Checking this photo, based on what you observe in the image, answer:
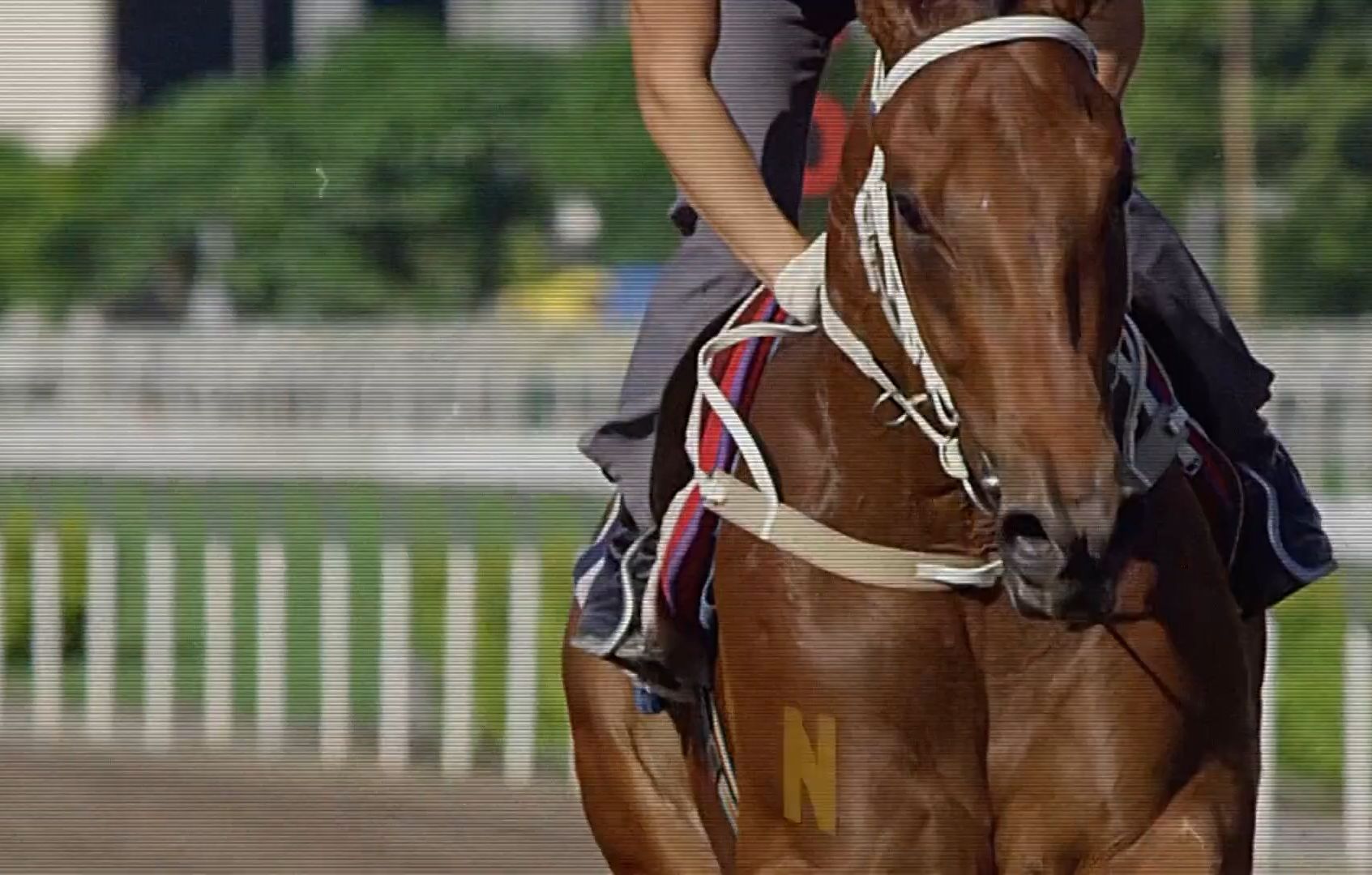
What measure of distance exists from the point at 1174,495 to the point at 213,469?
28.0 ft

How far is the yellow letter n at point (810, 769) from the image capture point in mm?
2598

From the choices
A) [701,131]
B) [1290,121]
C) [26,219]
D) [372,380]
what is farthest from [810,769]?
[26,219]

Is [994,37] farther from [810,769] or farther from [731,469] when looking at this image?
[810,769]

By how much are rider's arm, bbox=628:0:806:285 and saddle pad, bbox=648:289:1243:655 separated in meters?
0.15

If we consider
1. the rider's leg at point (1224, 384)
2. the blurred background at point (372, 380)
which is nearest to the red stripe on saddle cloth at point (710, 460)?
the rider's leg at point (1224, 384)

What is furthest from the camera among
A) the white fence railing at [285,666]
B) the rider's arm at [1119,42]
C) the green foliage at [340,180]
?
the green foliage at [340,180]

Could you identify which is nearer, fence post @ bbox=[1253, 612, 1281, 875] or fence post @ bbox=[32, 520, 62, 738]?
fence post @ bbox=[1253, 612, 1281, 875]

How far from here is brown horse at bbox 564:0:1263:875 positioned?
222 cm

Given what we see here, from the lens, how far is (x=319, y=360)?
15.8 meters

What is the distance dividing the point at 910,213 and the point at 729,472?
56 cm

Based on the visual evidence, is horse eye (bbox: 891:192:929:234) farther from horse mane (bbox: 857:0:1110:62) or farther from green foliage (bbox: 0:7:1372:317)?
green foliage (bbox: 0:7:1372:317)

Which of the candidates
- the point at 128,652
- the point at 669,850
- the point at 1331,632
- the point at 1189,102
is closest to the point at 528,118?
the point at 1189,102

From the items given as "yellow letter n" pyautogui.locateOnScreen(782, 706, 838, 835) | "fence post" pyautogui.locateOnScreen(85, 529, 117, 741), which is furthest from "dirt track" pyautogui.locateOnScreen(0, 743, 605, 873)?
"yellow letter n" pyautogui.locateOnScreen(782, 706, 838, 835)

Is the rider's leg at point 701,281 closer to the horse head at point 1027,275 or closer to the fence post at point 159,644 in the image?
the horse head at point 1027,275
